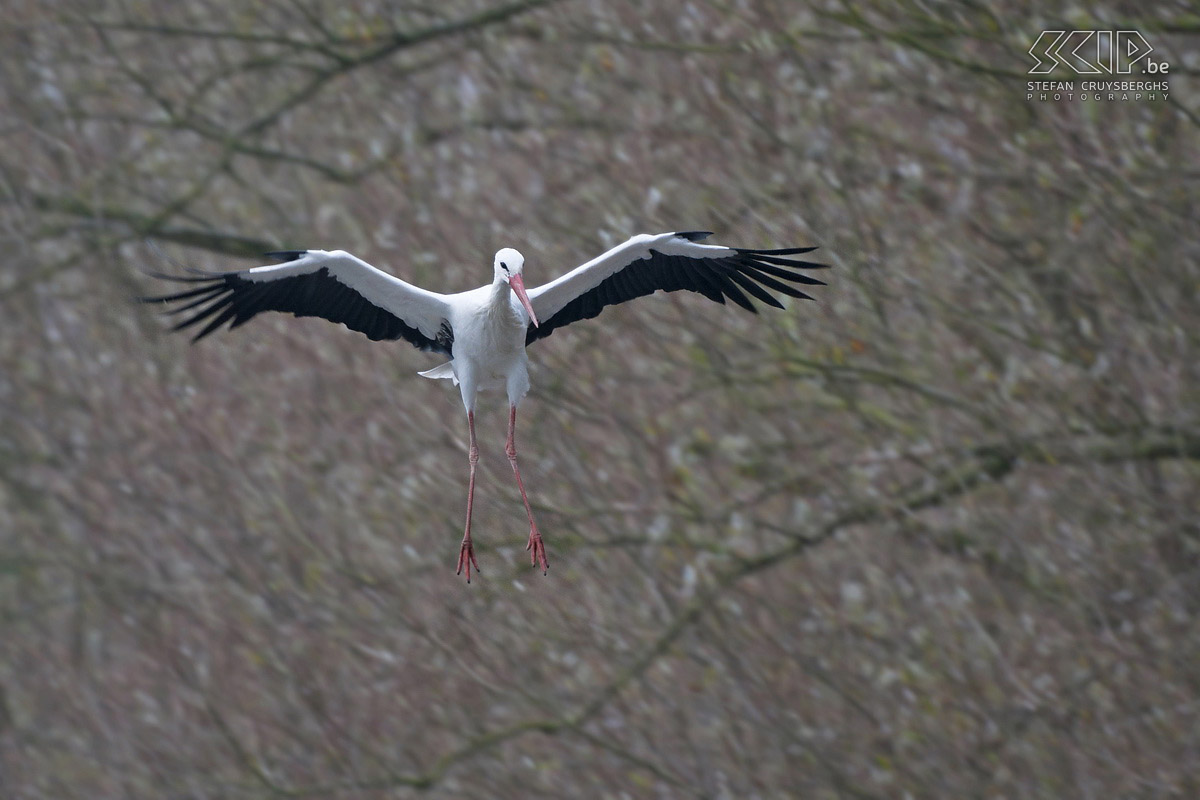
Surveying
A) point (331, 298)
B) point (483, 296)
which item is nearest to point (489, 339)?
point (483, 296)

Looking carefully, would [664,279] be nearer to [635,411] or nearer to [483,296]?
[483,296]

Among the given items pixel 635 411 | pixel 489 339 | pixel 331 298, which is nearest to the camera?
pixel 489 339

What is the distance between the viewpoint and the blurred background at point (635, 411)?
41.4 feet

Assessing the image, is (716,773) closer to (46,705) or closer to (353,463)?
(353,463)

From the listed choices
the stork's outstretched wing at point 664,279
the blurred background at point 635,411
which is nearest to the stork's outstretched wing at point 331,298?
the stork's outstretched wing at point 664,279

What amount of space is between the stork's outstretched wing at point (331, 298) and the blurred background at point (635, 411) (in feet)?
16.3

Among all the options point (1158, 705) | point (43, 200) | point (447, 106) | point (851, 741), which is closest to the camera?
point (1158, 705)

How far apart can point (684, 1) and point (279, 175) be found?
465cm

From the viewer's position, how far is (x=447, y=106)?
1469 cm

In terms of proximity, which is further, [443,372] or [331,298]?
[443,372]

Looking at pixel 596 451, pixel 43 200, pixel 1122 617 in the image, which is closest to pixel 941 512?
pixel 1122 617

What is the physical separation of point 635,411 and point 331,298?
19.3 feet

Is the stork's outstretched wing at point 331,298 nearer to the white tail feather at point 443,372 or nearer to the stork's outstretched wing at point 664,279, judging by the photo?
the white tail feather at point 443,372

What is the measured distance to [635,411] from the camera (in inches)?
539
